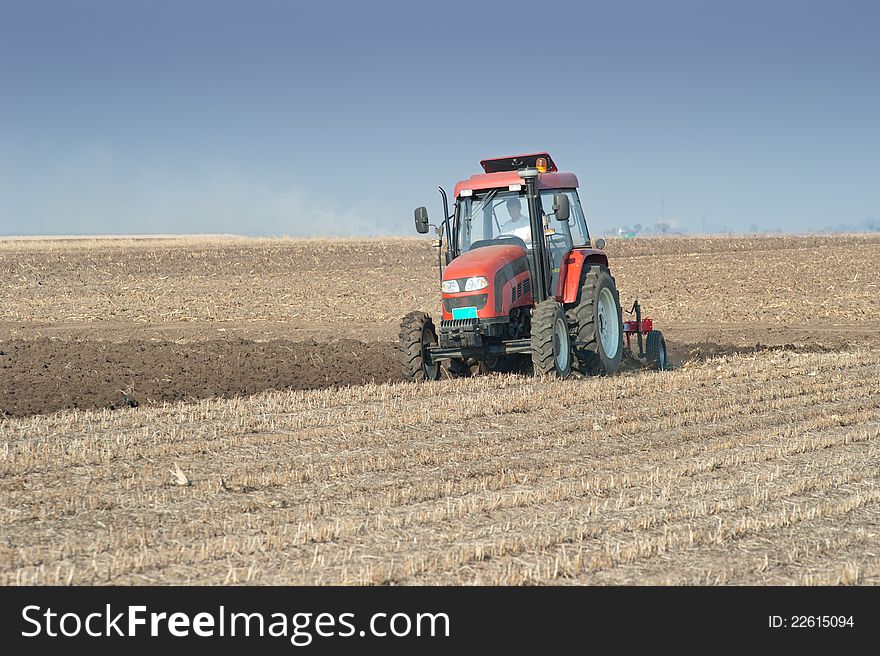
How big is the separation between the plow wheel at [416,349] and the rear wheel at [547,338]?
1418 mm

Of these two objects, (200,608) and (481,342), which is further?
(481,342)

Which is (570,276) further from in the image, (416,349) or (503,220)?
(416,349)

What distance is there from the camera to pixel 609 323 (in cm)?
1401

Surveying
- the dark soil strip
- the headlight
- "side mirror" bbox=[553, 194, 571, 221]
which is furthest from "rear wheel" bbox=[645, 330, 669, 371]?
the dark soil strip

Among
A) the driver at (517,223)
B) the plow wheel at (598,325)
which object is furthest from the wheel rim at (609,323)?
the driver at (517,223)

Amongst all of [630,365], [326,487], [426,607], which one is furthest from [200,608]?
[630,365]

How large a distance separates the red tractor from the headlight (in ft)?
0.04

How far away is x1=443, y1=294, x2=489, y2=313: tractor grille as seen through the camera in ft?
40.2

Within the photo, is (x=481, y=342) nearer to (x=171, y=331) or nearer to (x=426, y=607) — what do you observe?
(x=426, y=607)

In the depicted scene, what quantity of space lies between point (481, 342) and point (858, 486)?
211 inches

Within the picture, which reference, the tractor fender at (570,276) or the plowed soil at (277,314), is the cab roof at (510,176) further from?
the plowed soil at (277,314)

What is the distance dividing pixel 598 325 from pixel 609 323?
89 cm

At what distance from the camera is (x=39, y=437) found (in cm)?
987

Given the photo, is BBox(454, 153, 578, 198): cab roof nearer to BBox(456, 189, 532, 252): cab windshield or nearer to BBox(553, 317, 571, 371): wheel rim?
BBox(456, 189, 532, 252): cab windshield
